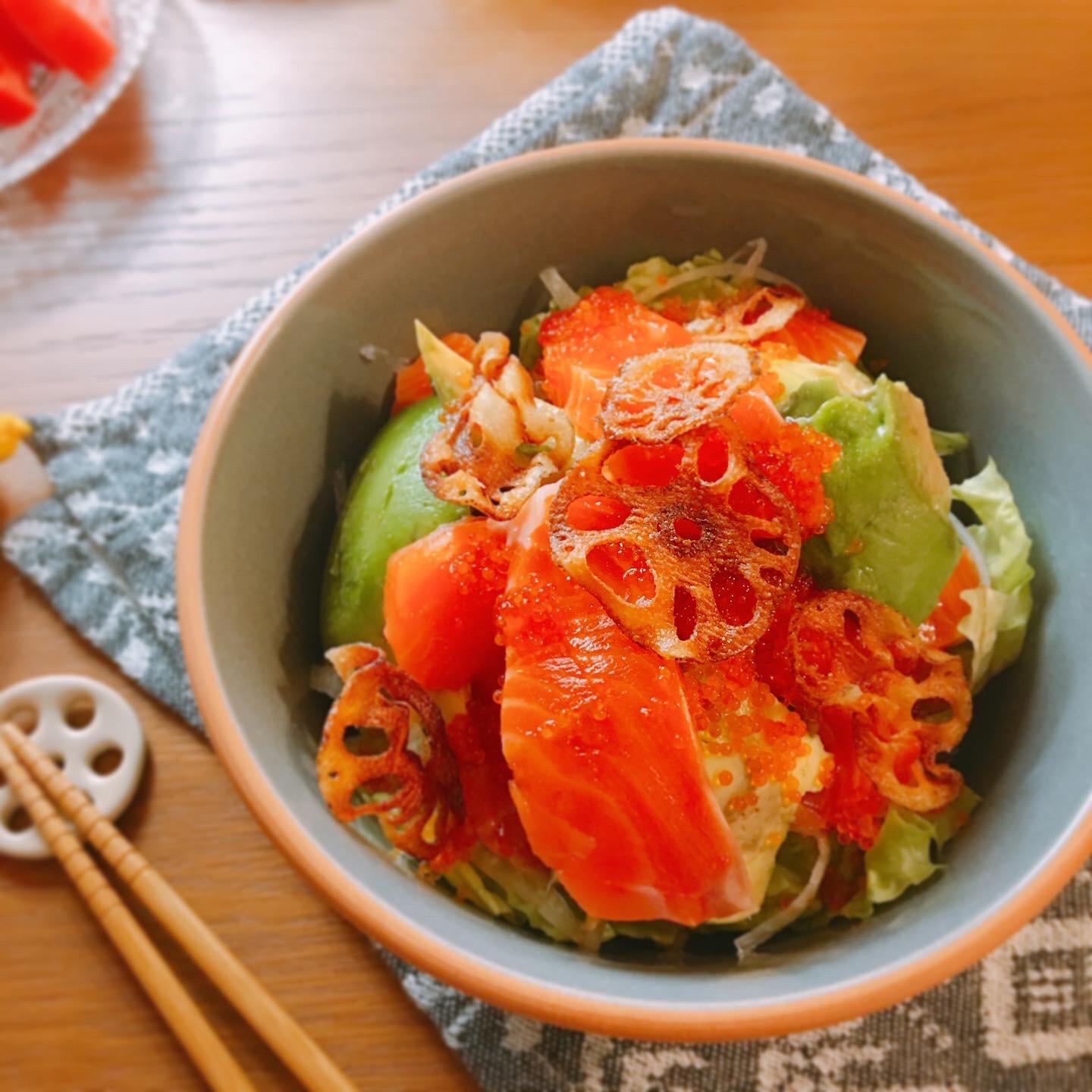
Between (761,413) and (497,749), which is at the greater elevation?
(761,413)

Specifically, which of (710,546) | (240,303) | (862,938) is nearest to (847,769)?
(862,938)

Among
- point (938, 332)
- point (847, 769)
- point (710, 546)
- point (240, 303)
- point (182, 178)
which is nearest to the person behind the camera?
point (710, 546)

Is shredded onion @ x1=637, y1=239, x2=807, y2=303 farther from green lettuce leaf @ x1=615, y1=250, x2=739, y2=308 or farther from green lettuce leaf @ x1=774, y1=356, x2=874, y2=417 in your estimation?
green lettuce leaf @ x1=774, y1=356, x2=874, y2=417

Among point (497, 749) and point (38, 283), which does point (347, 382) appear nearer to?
point (497, 749)

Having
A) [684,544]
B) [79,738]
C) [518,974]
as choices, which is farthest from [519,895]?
[79,738]

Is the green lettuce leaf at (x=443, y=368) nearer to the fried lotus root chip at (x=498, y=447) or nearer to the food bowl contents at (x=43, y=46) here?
the fried lotus root chip at (x=498, y=447)

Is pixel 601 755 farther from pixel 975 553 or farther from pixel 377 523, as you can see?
pixel 975 553

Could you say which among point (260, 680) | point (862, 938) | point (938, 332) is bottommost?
point (862, 938)

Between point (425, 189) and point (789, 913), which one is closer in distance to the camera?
point (789, 913)

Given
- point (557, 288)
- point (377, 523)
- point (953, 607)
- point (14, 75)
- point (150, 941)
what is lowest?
point (150, 941)
